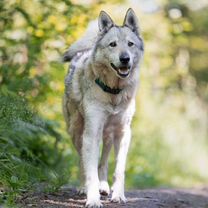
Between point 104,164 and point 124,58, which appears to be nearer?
point 124,58

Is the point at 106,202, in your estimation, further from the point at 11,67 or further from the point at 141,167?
the point at 141,167

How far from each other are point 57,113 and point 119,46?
3275 mm

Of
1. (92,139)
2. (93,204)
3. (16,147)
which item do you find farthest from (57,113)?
(93,204)

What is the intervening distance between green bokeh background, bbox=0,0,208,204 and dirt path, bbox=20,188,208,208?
0.15 meters

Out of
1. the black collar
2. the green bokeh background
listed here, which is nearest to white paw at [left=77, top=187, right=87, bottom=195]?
the green bokeh background

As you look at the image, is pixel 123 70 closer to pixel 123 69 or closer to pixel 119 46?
pixel 123 69

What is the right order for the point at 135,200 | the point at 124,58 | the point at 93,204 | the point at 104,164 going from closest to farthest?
the point at 93,204 → the point at 124,58 → the point at 135,200 → the point at 104,164

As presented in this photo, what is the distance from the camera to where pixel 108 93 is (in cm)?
582

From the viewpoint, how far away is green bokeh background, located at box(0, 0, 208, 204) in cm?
565

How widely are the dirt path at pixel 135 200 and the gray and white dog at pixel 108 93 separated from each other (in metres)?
0.19

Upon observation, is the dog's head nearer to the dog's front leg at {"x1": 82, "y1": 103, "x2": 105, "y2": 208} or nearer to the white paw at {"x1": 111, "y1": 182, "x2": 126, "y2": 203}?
the dog's front leg at {"x1": 82, "y1": 103, "x2": 105, "y2": 208}

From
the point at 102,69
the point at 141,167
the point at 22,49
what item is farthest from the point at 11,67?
the point at 141,167

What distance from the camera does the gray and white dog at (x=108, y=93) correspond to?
561 centimetres

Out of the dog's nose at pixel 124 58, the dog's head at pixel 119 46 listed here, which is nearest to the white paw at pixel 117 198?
the dog's head at pixel 119 46
